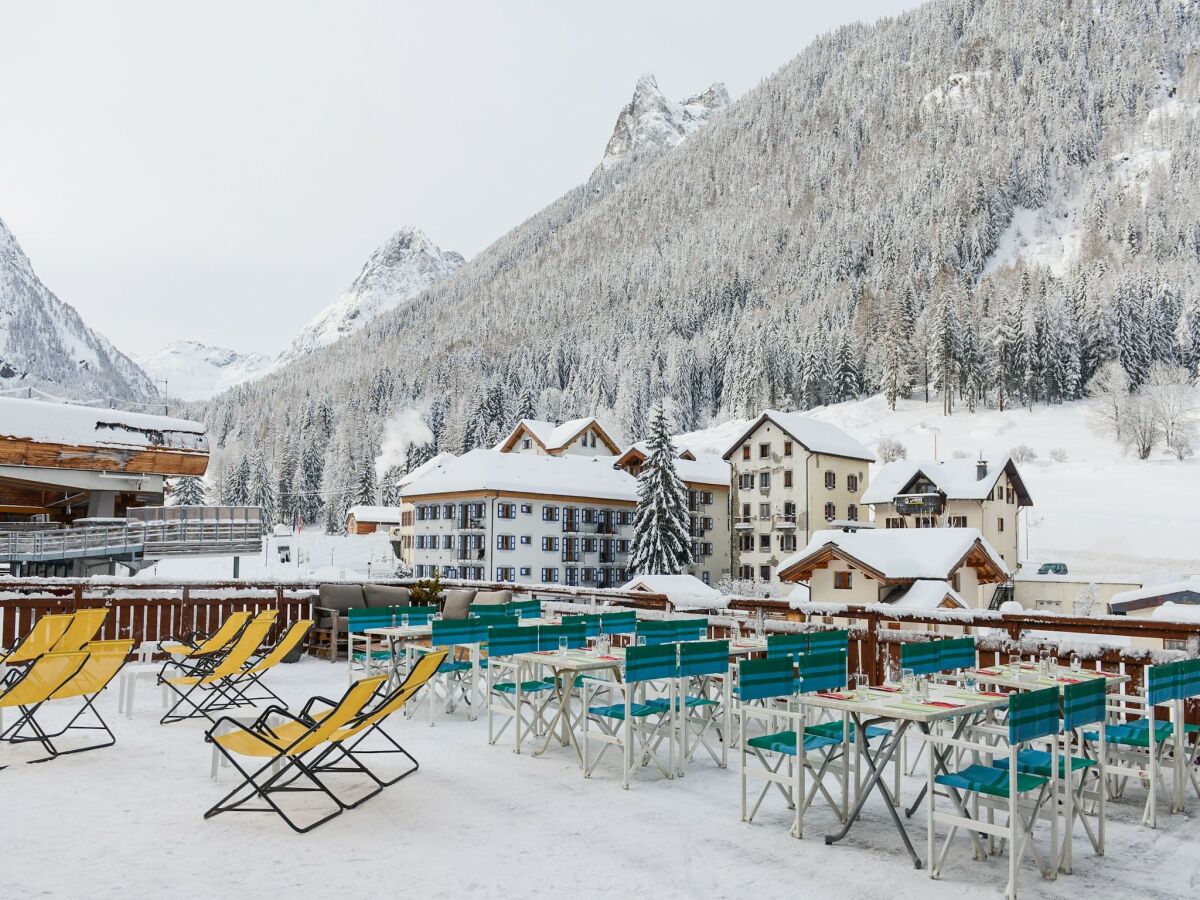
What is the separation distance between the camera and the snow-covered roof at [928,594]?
34438 millimetres

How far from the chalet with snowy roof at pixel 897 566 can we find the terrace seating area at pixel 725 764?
2658 centimetres

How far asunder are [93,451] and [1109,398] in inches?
3332

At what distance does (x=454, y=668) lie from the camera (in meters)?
10.6

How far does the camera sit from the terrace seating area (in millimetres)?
5547

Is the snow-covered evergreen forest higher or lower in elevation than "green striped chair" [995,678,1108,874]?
higher

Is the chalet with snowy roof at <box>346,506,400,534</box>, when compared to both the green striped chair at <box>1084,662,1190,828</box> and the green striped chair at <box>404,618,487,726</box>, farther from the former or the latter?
the green striped chair at <box>1084,662,1190,828</box>

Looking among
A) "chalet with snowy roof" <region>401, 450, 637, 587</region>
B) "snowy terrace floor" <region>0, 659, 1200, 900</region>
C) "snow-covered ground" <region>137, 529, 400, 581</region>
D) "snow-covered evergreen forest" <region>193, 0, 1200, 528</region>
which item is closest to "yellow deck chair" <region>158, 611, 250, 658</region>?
"snowy terrace floor" <region>0, 659, 1200, 900</region>

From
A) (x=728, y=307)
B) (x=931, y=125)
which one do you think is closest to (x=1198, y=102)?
(x=931, y=125)

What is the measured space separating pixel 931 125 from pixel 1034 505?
15306 cm

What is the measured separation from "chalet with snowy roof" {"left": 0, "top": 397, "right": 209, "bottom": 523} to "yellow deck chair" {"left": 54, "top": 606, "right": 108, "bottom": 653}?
7581mm

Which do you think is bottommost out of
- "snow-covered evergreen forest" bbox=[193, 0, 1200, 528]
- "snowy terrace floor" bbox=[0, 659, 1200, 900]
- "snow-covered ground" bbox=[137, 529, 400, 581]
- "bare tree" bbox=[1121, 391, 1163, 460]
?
"snow-covered ground" bbox=[137, 529, 400, 581]

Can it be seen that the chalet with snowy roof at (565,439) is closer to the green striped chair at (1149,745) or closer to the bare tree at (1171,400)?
the bare tree at (1171,400)

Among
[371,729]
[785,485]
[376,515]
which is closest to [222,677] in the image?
[371,729]

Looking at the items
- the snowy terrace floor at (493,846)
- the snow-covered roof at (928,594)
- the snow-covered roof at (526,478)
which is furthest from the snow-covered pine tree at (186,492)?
the snowy terrace floor at (493,846)
